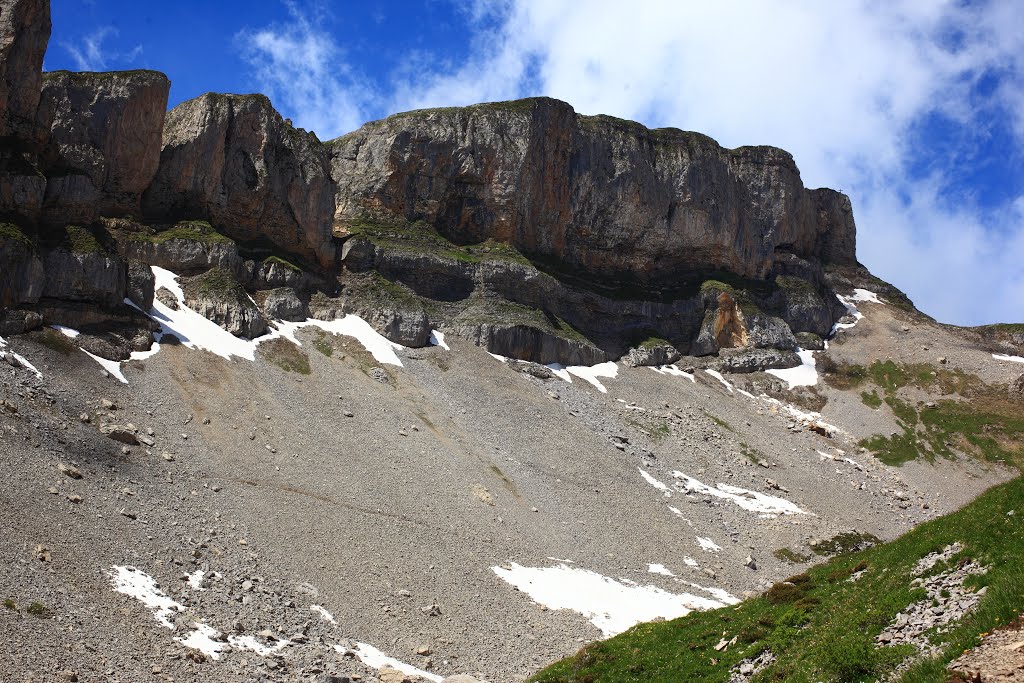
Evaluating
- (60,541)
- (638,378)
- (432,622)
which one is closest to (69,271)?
(60,541)

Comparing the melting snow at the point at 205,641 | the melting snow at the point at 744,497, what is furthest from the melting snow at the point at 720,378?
the melting snow at the point at 205,641

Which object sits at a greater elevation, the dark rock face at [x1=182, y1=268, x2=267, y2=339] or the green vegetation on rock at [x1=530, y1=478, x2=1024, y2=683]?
the dark rock face at [x1=182, y1=268, x2=267, y2=339]

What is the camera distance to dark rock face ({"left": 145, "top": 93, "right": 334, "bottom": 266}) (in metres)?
81.5

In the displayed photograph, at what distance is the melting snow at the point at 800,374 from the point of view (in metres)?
98.6

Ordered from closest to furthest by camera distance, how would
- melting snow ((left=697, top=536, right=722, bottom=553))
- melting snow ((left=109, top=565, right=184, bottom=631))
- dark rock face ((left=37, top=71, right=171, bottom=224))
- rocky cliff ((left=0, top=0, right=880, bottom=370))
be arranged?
melting snow ((left=109, top=565, right=184, bottom=631)), melting snow ((left=697, top=536, right=722, bottom=553)), rocky cliff ((left=0, top=0, right=880, bottom=370)), dark rock face ((left=37, top=71, right=171, bottom=224))

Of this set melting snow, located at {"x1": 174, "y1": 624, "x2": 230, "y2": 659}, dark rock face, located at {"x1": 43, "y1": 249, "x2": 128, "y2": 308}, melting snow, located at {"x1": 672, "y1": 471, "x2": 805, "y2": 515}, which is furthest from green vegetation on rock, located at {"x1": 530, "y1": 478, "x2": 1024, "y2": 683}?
dark rock face, located at {"x1": 43, "y1": 249, "x2": 128, "y2": 308}

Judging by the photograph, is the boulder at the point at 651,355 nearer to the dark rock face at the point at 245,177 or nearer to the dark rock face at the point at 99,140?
the dark rock face at the point at 245,177

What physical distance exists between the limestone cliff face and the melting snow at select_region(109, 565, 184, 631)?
209 ft

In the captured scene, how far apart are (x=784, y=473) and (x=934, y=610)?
6032 centimetres

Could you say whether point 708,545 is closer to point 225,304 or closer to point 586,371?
point 586,371

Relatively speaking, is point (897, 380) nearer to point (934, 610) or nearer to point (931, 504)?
point (931, 504)

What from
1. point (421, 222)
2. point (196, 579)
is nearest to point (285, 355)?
point (421, 222)

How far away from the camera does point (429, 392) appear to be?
7275cm

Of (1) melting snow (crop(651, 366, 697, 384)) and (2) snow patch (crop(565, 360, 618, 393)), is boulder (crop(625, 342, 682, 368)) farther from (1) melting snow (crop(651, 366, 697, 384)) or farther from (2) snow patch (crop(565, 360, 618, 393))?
(2) snow patch (crop(565, 360, 618, 393))
